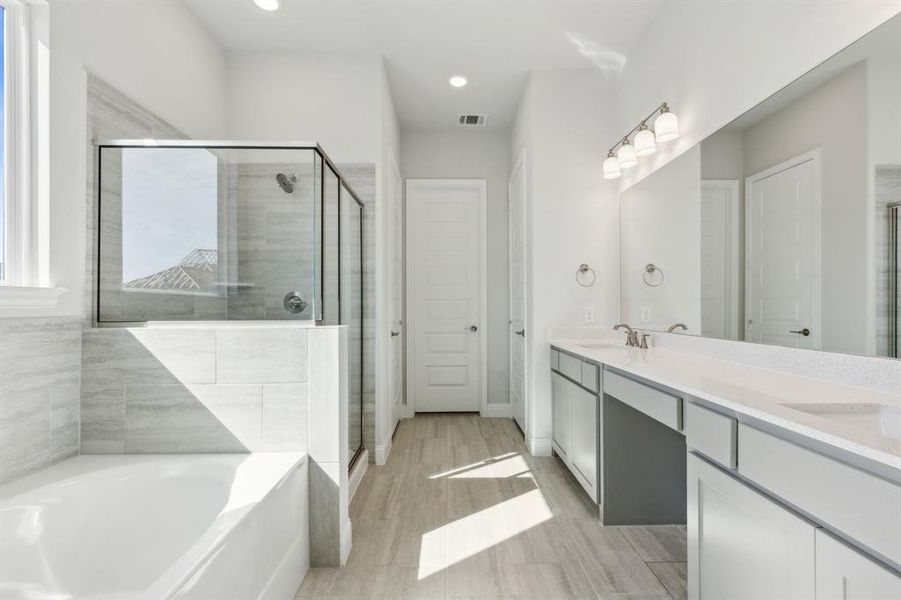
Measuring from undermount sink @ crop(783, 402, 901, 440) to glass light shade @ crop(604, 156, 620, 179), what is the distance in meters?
2.17

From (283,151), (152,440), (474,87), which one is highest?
(474,87)

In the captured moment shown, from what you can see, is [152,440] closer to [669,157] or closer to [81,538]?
[81,538]

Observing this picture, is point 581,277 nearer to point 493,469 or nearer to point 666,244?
point 666,244

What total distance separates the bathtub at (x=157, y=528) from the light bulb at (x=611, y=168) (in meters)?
2.56

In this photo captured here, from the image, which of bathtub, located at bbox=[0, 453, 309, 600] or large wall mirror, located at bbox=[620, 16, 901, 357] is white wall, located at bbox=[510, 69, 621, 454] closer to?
large wall mirror, located at bbox=[620, 16, 901, 357]

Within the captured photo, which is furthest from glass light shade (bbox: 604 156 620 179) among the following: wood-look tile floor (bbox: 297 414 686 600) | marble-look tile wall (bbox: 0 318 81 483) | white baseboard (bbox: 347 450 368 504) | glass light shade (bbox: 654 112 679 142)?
marble-look tile wall (bbox: 0 318 81 483)

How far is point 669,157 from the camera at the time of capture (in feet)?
8.65

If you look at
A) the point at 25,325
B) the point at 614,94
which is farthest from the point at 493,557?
the point at 614,94

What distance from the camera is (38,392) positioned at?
5.49 ft

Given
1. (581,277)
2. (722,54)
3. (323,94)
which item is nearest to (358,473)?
(581,277)

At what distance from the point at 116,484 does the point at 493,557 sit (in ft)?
4.84

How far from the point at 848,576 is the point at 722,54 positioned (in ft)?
7.06

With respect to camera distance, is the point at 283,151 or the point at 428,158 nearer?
the point at 283,151

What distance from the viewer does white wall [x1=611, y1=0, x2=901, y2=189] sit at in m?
1.55
